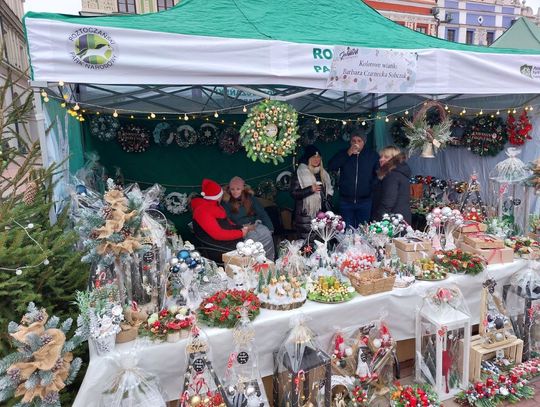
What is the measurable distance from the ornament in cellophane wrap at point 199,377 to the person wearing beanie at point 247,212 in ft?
7.44

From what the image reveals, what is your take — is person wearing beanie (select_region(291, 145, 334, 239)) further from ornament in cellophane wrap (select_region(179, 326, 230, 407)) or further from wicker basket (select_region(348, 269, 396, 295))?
ornament in cellophane wrap (select_region(179, 326, 230, 407))

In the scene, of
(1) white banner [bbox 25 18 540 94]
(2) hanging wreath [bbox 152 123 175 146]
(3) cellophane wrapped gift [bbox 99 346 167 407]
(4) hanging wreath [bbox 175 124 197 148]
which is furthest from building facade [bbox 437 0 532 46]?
(3) cellophane wrapped gift [bbox 99 346 167 407]

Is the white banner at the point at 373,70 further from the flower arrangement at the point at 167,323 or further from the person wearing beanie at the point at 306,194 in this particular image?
the flower arrangement at the point at 167,323

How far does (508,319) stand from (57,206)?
3.94 metres

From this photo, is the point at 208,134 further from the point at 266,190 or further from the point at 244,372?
the point at 244,372

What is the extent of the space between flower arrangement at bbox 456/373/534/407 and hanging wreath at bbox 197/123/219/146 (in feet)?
16.1

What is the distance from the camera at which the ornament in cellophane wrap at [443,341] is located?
2.85m

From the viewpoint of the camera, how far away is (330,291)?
2.85 metres

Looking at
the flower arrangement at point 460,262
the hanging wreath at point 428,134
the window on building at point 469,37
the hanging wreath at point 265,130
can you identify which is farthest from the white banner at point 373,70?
the window on building at point 469,37

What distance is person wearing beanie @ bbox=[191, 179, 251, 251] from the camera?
172 inches

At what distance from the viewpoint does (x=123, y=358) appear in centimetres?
209

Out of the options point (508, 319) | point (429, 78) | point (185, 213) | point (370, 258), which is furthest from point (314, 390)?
point (185, 213)

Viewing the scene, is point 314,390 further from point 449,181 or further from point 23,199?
point 449,181

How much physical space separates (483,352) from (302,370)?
1.63 metres
